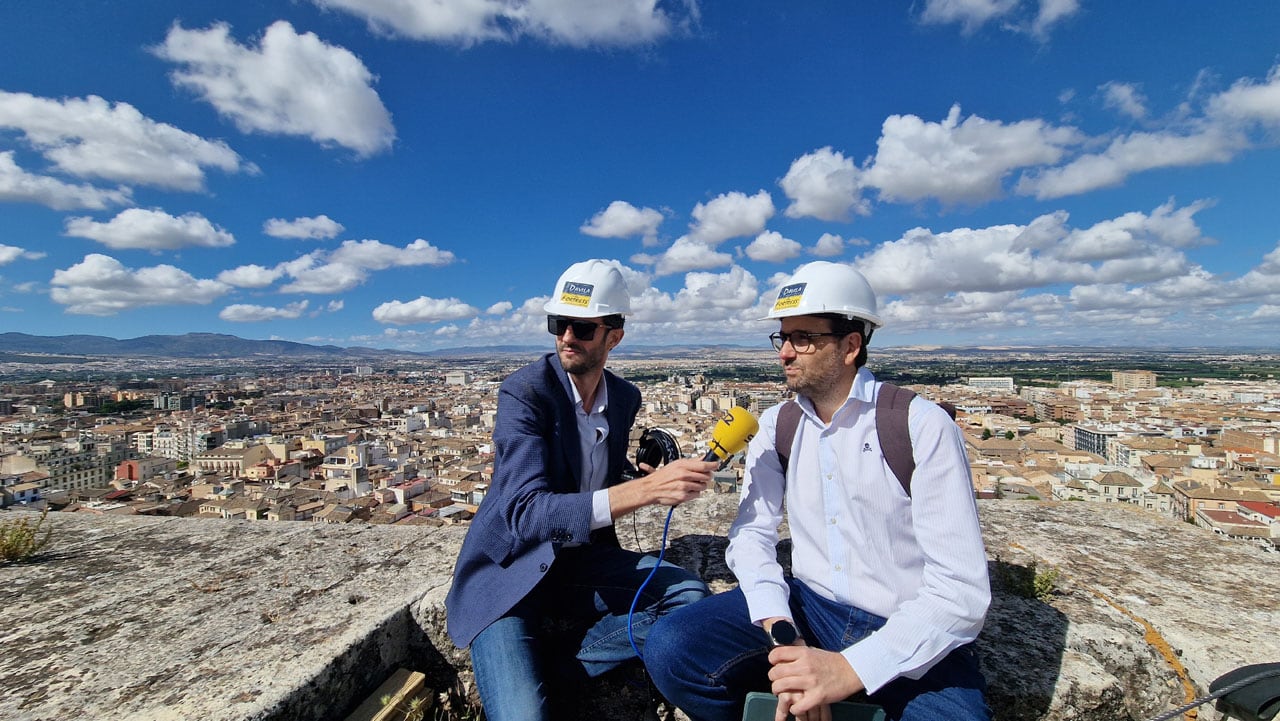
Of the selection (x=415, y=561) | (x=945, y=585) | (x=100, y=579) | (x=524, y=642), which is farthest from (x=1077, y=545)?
(x=100, y=579)

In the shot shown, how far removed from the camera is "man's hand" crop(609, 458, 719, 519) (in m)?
1.87

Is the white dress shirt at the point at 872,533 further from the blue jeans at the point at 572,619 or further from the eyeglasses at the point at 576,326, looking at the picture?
the eyeglasses at the point at 576,326

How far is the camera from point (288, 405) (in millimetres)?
71875

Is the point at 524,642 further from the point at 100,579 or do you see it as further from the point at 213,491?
the point at 213,491

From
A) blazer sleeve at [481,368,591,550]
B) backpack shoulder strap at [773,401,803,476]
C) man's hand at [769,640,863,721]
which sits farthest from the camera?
backpack shoulder strap at [773,401,803,476]

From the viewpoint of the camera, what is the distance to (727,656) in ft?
5.93

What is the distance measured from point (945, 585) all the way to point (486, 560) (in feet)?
5.08

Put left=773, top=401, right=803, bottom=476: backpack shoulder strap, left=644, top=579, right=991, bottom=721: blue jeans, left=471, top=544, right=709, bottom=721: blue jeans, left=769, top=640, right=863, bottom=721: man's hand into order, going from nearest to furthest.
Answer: left=769, top=640, right=863, bottom=721: man's hand
left=644, top=579, right=991, bottom=721: blue jeans
left=471, top=544, right=709, bottom=721: blue jeans
left=773, top=401, right=803, bottom=476: backpack shoulder strap

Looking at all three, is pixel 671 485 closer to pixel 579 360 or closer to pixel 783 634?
pixel 783 634

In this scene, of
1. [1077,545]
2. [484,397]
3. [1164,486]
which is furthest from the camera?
[484,397]

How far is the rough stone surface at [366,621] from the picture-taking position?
171 centimetres

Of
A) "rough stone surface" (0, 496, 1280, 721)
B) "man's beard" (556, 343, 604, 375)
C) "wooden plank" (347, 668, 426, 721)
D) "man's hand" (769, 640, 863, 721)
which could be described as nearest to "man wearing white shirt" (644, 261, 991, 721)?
"man's hand" (769, 640, 863, 721)

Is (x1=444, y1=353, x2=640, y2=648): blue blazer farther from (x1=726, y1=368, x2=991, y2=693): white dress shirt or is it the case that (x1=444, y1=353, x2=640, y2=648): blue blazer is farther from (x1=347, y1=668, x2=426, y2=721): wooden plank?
(x1=726, y1=368, x2=991, y2=693): white dress shirt

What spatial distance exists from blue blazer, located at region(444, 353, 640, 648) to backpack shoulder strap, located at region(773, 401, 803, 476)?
2.52ft
